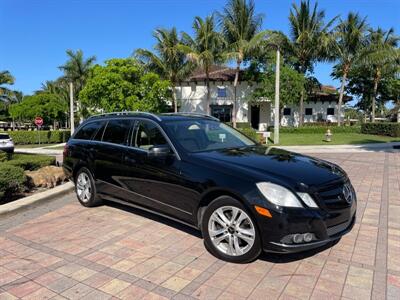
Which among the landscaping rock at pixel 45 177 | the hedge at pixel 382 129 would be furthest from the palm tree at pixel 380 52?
the landscaping rock at pixel 45 177

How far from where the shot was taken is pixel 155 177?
4.65m

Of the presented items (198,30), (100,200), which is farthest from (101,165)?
(198,30)

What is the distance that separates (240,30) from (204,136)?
92.2ft

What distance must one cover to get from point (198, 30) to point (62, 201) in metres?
26.8

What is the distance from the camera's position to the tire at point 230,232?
373 centimetres

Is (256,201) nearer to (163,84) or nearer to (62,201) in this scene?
(62,201)

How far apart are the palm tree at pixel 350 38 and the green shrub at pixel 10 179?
3172 cm

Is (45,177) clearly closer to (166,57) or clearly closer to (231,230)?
(231,230)

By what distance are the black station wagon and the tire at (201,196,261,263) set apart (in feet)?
0.03

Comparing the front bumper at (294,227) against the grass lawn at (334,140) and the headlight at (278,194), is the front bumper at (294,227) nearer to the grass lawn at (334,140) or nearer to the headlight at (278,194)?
the headlight at (278,194)

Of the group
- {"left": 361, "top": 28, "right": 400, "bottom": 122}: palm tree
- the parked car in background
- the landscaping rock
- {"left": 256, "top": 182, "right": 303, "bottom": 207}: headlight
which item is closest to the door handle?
{"left": 256, "top": 182, "right": 303, "bottom": 207}: headlight

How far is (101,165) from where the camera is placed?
568cm

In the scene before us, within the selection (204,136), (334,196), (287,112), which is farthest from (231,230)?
(287,112)

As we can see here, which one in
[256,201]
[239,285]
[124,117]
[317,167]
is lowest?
[239,285]
